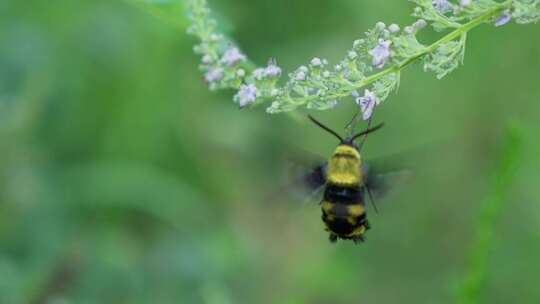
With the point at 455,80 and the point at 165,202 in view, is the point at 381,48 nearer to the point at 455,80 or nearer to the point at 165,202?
the point at 165,202

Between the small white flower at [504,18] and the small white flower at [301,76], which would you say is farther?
the small white flower at [301,76]

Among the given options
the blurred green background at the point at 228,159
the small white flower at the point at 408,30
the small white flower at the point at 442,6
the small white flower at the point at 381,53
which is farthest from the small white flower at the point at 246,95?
the blurred green background at the point at 228,159

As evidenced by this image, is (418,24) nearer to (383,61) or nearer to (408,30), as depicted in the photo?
(408,30)

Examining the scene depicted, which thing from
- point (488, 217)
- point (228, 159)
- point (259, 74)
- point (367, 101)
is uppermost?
point (228, 159)

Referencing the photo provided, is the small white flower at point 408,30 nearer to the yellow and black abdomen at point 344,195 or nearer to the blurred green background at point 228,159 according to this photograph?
the yellow and black abdomen at point 344,195

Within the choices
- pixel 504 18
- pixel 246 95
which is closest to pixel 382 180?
pixel 246 95

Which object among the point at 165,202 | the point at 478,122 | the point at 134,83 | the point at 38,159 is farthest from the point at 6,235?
the point at 478,122
